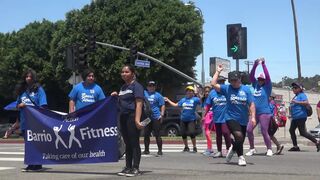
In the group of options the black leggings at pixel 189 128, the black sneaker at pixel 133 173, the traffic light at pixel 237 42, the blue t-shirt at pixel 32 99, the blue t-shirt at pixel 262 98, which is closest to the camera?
the black sneaker at pixel 133 173

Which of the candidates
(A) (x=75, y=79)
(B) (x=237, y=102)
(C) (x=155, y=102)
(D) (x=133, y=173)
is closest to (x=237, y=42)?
(C) (x=155, y=102)

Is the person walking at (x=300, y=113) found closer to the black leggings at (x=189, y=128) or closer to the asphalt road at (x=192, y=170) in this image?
the asphalt road at (x=192, y=170)

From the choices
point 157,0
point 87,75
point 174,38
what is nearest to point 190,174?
point 87,75


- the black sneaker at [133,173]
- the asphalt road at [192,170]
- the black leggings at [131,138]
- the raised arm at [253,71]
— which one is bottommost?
the asphalt road at [192,170]

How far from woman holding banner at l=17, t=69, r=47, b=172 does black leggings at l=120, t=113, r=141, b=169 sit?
1812 mm

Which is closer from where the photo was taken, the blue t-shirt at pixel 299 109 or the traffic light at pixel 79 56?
the blue t-shirt at pixel 299 109

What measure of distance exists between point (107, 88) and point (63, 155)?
32302 millimetres

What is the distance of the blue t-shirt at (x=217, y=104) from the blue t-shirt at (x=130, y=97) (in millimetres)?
3653

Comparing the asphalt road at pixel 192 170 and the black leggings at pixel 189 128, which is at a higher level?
the black leggings at pixel 189 128

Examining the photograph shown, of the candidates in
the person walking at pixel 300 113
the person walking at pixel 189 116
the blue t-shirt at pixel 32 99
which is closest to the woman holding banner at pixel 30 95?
the blue t-shirt at pixel 32 99

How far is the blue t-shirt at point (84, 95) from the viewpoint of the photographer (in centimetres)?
1000

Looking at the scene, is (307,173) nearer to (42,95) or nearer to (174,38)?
(42,95)

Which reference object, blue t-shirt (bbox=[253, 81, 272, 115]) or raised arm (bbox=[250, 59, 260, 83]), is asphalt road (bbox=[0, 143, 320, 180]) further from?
raised arm (bbox=[250, 59, 260, 83])

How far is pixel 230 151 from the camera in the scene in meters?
10.7
